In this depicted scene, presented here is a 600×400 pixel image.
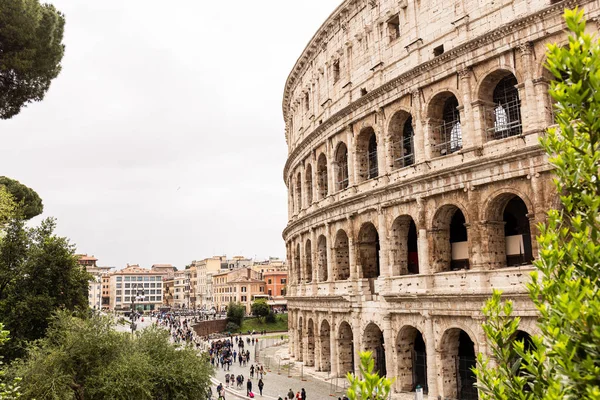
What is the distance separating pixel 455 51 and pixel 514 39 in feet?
7.10

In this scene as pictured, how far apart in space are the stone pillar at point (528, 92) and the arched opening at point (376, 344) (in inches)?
417

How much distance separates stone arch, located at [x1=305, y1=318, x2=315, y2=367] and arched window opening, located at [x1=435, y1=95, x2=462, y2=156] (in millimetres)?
12477

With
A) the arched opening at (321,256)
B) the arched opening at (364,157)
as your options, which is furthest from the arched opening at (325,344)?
the arched opening at (364,157)

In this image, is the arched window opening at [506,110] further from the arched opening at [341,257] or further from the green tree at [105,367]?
the green tree at [105,367]

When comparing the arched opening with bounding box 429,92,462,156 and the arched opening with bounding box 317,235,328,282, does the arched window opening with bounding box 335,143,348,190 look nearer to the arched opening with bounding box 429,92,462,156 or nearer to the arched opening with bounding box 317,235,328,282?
the arched opening with bounding box 317,235,328,282

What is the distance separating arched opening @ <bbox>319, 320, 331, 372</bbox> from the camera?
26.5 meters

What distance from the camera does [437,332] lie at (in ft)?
62.2

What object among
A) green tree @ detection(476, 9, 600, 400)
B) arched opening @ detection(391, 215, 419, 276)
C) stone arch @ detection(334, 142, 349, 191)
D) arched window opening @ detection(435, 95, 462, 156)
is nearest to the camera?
green tree @ detection(476, 9, 600, 400)

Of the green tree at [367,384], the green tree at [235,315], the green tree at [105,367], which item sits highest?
the green tree at [367,384]

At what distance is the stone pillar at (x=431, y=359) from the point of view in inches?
745

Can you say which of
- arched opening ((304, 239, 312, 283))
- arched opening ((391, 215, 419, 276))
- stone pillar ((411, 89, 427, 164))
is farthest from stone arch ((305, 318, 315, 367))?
stone pillar ((411, 89, 427, 164))

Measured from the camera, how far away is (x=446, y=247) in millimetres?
19703

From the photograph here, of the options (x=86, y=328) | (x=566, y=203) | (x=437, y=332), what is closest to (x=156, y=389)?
(x=86, y=328)

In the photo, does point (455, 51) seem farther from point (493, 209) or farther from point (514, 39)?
point (493, 209)
